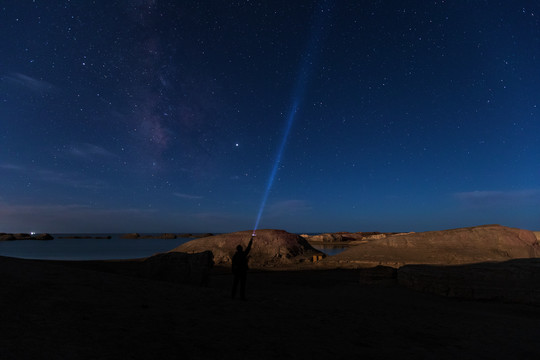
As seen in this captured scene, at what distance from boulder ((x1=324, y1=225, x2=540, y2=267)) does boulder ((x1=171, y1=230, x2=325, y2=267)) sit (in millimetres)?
5208

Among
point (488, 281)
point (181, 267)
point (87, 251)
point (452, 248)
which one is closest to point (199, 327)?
point (181, 267)

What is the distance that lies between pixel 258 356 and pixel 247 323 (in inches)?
63.3

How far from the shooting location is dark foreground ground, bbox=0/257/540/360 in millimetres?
4336

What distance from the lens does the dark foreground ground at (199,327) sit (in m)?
4.34

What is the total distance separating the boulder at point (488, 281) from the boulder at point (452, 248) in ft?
32.0

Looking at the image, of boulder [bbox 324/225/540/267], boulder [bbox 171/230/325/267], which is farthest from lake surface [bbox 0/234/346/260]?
boulder [bbox 324/225/540/267]

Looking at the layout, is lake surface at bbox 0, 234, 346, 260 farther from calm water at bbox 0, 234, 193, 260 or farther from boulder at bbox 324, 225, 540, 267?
boulder at bbox 324, 225, 540, 267

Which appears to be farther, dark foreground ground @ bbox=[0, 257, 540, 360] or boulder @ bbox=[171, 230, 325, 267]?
boulder @ bbox=[171, 230, 325, 267]

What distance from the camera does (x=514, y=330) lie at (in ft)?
24.4

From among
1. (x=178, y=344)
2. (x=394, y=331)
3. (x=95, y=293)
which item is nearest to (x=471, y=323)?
(x=394, y=331)

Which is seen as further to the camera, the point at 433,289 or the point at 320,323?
the point at 433,289

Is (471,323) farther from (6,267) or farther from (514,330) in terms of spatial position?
(6,267)

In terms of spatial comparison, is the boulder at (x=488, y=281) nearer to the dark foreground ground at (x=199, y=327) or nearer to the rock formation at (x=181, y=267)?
the dark foreground ground at (x=199, y=327)

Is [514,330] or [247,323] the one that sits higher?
[247,323]
